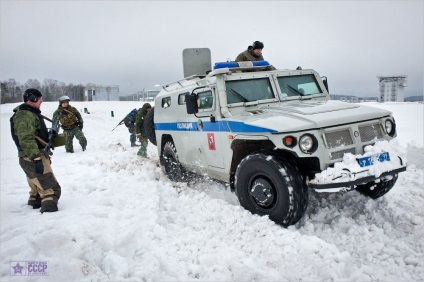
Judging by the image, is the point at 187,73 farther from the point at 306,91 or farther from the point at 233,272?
the point at 233,272

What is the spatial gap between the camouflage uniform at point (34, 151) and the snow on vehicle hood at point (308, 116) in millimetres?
2892

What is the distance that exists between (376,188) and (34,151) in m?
4.83

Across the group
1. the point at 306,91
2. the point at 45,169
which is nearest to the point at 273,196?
the point at 306,91

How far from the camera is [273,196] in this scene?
398 cm

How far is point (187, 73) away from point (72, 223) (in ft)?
16.9

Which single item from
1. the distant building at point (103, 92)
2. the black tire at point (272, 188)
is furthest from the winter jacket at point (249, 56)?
the distant building at point (103, 92)

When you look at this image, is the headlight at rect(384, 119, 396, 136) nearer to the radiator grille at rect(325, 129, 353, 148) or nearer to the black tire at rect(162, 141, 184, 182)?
the radiator grille at rect(325, 129, 353, 148)

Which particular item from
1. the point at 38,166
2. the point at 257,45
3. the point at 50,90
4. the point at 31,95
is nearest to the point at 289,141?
the point at 38,166

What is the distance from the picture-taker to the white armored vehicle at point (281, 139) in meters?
3.71

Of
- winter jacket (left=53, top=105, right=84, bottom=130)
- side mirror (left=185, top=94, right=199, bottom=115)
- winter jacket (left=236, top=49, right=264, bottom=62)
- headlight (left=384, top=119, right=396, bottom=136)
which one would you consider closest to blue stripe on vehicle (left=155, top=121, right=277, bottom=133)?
side mirror (left=185, top=94, right=199, bottom=115)

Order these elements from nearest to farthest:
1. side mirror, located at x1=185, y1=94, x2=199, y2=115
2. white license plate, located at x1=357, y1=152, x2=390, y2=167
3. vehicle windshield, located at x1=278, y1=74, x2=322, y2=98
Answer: white license plate, located at x1=357, y1=152, x2=390, y2=167 → side mirror, located at x1=185, y1=94, x2=199, y2=115 → vehicle windshield, located at x1=278, y1=74, x2=322, y2=98

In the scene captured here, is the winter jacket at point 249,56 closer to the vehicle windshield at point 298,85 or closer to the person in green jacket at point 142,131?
the vehicle windshield at point 298,85

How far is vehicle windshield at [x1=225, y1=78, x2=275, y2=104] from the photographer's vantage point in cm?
503

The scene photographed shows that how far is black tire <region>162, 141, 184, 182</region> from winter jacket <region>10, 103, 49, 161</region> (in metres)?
2.78
